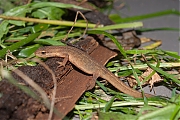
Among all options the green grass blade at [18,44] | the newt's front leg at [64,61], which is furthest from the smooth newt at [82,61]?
the green grass blade at [18,44]

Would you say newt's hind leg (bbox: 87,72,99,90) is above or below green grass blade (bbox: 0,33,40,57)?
below

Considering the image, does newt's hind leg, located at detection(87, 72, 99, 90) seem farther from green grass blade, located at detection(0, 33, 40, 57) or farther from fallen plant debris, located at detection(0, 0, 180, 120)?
green grass blade, located at detection(0, 33, 40, 57)

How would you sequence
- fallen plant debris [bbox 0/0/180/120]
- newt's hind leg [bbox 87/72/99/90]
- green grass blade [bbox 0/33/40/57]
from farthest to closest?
green grass blade [bbox 0/33/40/57] < newt's hind leg [bbox 87/72/99/90] < fallen plant debris [bbox 0/0/180/120]

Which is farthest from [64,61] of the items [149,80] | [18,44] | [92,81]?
Result: [149,80]

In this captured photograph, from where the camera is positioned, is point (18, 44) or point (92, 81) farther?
point (18, 44)

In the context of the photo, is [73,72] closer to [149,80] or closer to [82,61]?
[82,61]

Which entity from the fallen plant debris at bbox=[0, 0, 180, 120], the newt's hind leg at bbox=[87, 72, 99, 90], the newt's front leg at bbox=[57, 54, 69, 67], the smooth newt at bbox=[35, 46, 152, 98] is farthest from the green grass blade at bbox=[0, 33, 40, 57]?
the newt's hind leg at bbox=[87, 72, 99, 90]

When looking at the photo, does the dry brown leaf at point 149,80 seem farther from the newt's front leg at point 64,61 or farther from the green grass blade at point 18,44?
the green grass blade at point 18,44

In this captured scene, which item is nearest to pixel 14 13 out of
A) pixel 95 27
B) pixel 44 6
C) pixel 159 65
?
pixel 44 6
